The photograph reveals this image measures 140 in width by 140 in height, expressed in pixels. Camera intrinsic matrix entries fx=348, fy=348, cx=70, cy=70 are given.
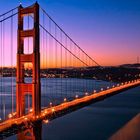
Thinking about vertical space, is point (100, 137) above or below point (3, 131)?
below

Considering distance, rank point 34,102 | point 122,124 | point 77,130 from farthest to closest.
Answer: point 122,124
point 77,130
point 34,102

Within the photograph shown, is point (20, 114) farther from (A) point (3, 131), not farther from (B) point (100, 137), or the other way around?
(B) point (100, 137)

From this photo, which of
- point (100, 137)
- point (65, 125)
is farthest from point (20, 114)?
point (65, 125)

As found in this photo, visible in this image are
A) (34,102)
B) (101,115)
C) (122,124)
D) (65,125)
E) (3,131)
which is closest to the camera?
(3,131)

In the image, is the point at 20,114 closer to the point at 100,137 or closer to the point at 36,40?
the point at 36,40

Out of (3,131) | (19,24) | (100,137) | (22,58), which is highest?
(19,24)

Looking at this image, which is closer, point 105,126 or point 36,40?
point 36,40
